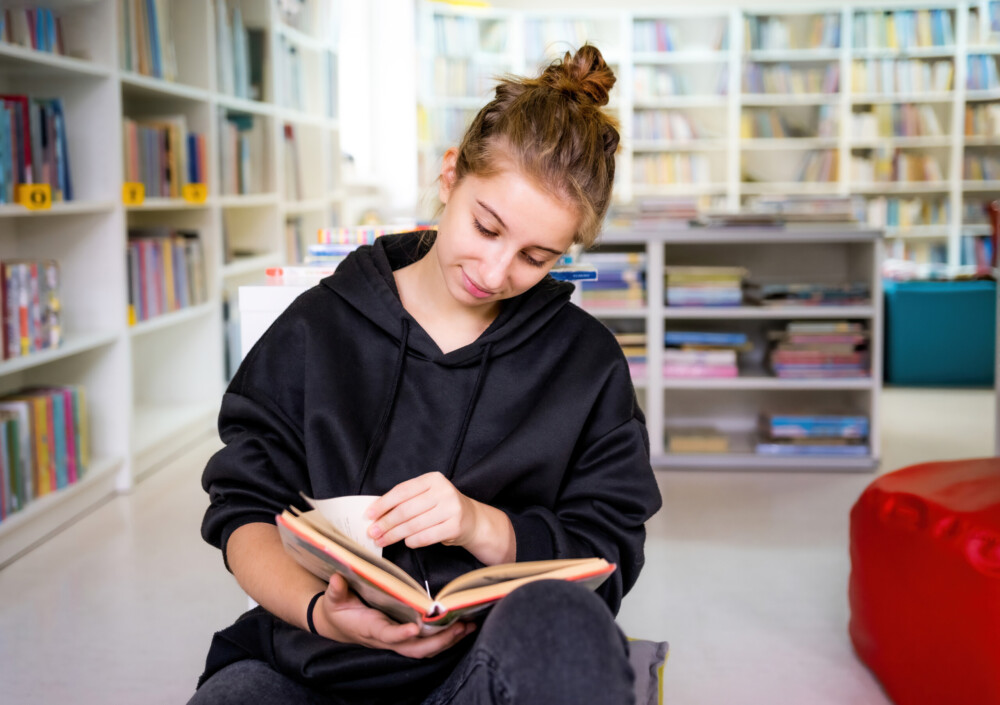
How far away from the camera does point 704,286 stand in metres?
3.29

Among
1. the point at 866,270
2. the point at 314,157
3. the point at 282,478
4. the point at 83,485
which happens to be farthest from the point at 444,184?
the point at 314,157

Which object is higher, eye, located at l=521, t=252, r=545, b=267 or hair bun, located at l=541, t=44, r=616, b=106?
hair bun, located at l=541, t=44, r=616, b=106

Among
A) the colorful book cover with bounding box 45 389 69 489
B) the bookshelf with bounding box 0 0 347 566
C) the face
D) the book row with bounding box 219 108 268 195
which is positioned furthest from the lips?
the book row with bounding box 219 108 268 195

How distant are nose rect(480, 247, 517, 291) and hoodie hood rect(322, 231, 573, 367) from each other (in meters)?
0.10

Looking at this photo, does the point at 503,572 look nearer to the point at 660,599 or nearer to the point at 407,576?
the point at 407,576

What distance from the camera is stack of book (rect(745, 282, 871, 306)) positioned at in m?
3.27

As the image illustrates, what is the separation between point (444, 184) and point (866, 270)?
248 centimetres

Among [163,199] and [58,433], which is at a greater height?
[163,199]

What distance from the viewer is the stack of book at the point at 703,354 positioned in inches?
130

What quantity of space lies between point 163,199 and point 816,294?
2077mm

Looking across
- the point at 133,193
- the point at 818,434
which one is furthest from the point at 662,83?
Result: the point at 133,193

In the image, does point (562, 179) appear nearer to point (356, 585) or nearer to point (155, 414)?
point (356, 585)

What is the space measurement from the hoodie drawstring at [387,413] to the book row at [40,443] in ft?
5.22

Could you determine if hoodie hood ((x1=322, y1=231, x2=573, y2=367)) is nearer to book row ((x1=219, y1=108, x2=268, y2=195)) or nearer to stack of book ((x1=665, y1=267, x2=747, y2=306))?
stack of book ((x1=665, y1=267, x2=747, y2=306))
